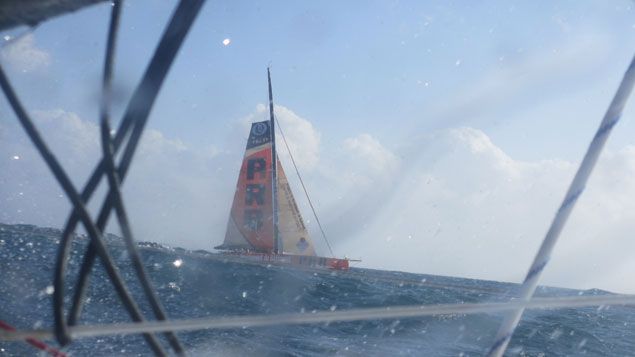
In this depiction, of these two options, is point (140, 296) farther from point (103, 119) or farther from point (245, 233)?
point (245, 233)

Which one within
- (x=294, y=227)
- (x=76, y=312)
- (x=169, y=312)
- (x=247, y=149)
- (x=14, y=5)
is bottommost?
(x=169, y=312)

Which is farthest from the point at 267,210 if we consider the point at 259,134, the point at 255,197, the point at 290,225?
the point at 259,134

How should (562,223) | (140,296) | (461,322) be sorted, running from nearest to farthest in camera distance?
1. (562,223)
2. (140,296)
3. (461,322)

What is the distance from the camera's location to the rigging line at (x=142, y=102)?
142 cm

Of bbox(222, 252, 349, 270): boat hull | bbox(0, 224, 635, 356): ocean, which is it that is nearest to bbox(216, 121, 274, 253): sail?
bbox(222, 252, 349, 270): boat hull

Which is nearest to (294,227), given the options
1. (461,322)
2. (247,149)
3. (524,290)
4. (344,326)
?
(247,149)

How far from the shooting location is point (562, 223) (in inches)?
60.2

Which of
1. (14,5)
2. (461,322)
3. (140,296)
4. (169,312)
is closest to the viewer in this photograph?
(14,5)

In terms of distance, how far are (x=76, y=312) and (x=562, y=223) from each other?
4.40 feet

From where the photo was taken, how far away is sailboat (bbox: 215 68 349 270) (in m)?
34.0

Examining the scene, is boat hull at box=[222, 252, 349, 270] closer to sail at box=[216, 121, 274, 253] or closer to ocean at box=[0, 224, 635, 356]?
sail at box=[216, 121, 274, 253]

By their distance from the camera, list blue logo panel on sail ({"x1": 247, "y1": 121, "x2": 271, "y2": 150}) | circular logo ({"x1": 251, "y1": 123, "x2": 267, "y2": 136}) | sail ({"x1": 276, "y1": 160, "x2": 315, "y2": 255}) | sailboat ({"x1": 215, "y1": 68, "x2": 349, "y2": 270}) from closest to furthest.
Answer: sailboat ({"x1": 215, "y1": 68, "x2": 349, "y2": 270})
blue logo panel on sail ({"x1": 247, "y1": 121, "x2": 271, "y2": 150})
circular logo ({"x1": 251, "y1": 123, "x2": 267, "y2": 136})
sail ({"x1": 276, "y1": 160, "x2": 315, "y2": 255})

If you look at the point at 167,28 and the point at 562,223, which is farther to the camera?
the point at 562,223

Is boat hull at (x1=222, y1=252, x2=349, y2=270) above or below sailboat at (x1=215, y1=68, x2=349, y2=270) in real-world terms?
below
